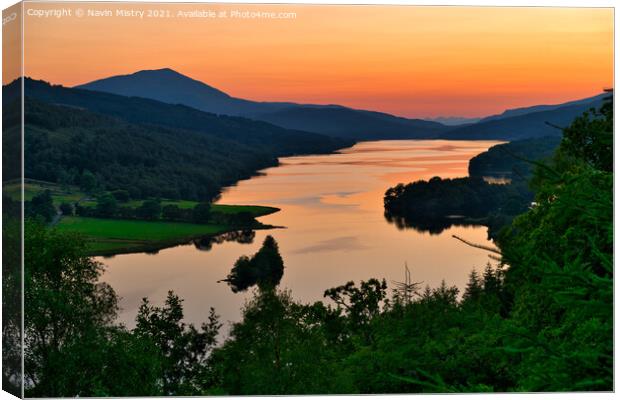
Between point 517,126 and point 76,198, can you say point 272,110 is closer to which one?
point 76,198

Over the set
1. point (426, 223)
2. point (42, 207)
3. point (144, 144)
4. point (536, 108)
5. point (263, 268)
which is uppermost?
point (536, 108)

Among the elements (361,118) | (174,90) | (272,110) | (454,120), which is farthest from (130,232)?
(454,120)

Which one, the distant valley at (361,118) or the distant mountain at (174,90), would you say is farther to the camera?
the distant valley at (361,118)

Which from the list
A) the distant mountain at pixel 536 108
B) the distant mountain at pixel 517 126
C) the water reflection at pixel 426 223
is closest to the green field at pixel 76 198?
the water reflection at pixel 426 223

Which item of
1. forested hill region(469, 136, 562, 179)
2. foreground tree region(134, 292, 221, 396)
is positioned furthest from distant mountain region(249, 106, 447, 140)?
foreground tree region(134, 292, 221, 396)

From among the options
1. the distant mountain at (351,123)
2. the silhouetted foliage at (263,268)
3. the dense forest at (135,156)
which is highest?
the distant mountain at (351,123)

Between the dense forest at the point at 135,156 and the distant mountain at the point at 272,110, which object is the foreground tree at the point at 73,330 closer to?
the dense forest at the point at 135,156

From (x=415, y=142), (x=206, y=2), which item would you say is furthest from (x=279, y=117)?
(x=206, y=2)
